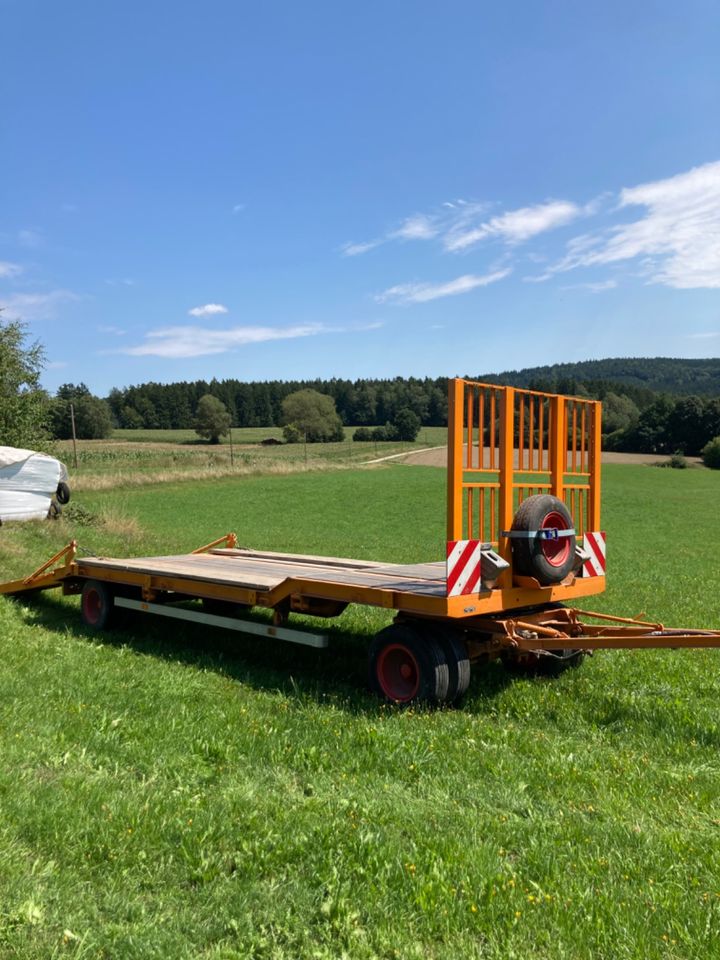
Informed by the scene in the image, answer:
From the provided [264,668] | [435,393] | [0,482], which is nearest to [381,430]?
[435,393]

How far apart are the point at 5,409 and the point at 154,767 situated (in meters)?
19.3

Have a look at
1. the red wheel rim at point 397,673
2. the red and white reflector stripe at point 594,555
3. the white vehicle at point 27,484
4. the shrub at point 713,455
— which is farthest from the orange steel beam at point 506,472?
the shrub at point 713,455

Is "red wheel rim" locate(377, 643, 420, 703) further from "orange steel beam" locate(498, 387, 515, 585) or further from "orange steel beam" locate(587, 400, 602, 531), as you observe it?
"orange steel beam" locate(587, 400, 602, 531)

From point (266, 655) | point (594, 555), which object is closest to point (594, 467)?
point (594, 555)

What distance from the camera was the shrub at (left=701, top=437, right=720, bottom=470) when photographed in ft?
265

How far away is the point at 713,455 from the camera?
81.2 metres

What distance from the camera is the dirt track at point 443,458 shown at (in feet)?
221

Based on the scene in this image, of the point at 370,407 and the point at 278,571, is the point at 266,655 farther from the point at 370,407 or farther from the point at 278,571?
the point at 370,407

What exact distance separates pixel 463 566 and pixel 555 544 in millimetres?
1126

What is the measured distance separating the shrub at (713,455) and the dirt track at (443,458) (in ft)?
6.81

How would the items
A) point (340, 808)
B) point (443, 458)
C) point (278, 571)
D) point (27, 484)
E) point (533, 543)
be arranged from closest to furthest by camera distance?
point (340, 808)
point (533, 543)
point (278, 571)
point (27, 484)
point (443, 458)

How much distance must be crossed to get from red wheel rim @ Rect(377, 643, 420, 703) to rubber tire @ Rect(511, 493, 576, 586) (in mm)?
1125

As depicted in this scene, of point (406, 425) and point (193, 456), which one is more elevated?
point (406, 425)

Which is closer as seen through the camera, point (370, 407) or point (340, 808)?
point (340, 808)
